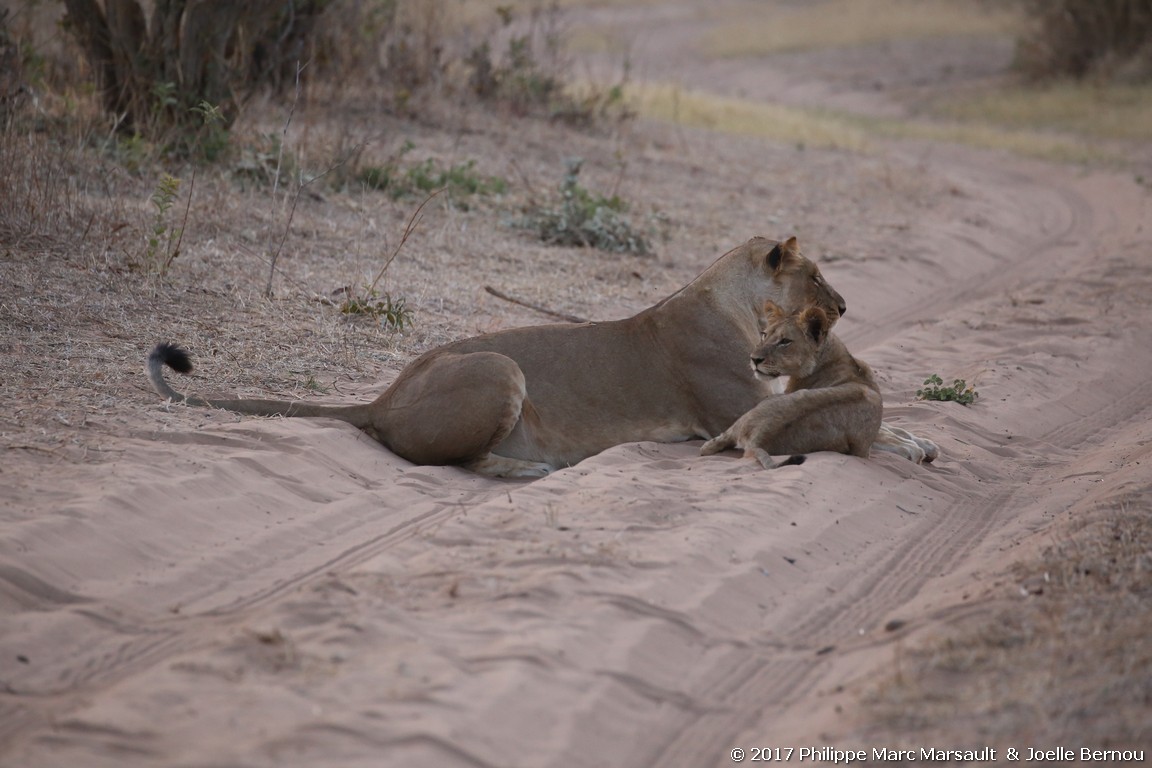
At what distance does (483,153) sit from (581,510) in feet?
29.0

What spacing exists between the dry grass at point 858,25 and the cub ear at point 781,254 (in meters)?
25.4

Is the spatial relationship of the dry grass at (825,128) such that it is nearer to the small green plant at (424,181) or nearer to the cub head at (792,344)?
the small green plant at (424,181)

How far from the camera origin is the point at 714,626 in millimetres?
4031

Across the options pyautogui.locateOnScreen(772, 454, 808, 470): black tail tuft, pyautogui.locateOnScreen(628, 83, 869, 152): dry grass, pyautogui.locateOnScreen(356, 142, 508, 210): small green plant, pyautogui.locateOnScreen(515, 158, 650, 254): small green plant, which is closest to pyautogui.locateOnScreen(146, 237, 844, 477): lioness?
pyautogui.locateOnScreen(772, 454, 808, 470): black tail tuft

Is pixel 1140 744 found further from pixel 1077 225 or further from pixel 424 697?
pixel 1077 225

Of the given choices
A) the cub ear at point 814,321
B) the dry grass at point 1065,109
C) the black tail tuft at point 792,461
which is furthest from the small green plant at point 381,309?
the dry grass at point 1065,109

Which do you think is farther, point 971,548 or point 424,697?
point 971,548

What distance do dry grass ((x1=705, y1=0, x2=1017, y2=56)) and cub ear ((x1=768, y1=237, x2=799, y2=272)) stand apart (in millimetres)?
25441

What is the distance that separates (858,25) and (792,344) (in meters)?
29.7

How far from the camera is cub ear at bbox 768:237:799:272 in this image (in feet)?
20.6

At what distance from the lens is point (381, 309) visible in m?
7.69

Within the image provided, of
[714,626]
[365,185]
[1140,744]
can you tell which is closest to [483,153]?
[365,185]

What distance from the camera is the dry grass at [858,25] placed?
104 feet

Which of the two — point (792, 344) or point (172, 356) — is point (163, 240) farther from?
point (792, 344)
